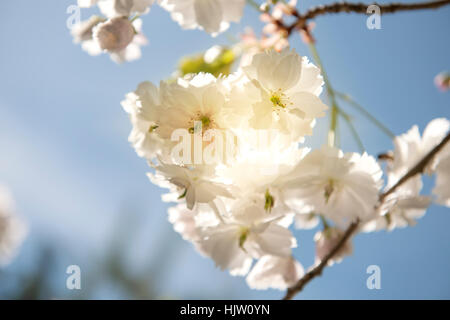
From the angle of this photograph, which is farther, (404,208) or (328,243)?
(328,243)

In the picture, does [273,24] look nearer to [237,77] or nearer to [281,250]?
Result: [237,77]

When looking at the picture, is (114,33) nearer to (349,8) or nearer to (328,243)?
(349,8)

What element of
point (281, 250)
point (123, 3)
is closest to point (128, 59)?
point (123, 3)

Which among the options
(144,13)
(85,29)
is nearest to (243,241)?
(144,13)

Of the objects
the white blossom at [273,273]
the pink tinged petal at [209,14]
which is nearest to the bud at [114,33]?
the pink tinged petal at [209,14]

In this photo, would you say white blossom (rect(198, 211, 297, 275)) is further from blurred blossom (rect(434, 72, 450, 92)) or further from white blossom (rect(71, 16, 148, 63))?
blurred blossom (rect(434, 72, 450, 92))

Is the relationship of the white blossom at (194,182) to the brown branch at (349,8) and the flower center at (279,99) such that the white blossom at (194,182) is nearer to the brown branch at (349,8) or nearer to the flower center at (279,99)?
the flower center at (279,99)

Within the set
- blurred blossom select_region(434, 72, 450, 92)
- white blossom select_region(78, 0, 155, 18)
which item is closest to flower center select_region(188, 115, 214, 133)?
white blossom select_region(78, 0, 155, 18)
